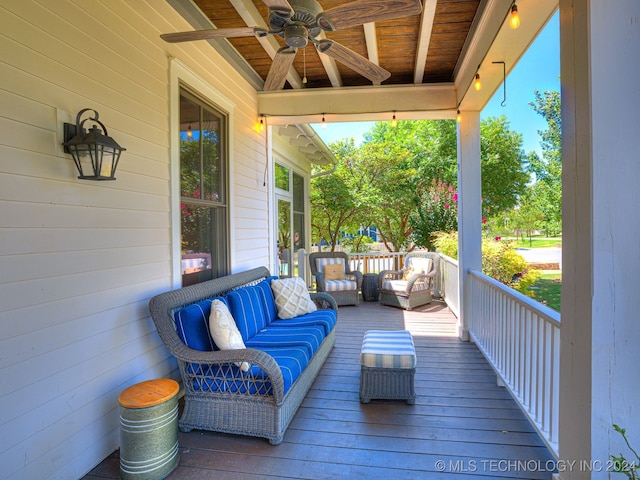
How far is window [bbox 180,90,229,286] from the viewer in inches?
123

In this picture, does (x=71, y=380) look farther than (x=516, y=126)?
No

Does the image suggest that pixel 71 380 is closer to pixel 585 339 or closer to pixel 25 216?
pixel 25 216

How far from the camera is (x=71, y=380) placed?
194 centimetres

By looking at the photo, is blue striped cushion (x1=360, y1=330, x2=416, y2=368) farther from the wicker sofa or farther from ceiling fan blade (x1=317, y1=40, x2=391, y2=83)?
ceiling fan blade (x1=317, y1=40, x2=391, y2=83)

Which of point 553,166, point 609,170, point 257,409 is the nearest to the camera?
point 609,170

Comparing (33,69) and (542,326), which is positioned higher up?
(33,69)

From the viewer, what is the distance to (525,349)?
2.54 metres

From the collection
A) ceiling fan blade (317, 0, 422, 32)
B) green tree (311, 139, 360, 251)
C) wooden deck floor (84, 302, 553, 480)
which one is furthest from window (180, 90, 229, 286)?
green tree (311, 139, 360, 251)

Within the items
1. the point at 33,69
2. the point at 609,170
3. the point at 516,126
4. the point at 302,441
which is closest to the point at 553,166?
the point at 516,126

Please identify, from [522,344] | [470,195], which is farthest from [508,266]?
[522,344]

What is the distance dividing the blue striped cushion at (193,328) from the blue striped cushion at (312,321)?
3.39 feet

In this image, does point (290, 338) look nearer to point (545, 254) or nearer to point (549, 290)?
point (549, 290)

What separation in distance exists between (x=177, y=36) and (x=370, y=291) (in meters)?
5.63

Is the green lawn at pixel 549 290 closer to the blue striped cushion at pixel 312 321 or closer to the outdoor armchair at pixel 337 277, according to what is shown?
the outdoor armchair at pixel 337 277
